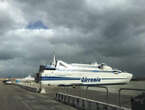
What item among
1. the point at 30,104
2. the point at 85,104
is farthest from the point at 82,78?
the point at 85,104

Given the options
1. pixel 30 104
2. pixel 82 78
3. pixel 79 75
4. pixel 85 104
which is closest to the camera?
pixel 85 104

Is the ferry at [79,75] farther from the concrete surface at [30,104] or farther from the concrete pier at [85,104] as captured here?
the concrete pier at [85,104]

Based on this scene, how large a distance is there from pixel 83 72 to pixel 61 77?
37.7 feet

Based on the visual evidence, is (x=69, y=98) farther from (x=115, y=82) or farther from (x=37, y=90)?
(x=115, y=82)

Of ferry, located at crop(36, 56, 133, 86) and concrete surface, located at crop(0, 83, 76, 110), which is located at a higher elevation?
ferry, located at crop(36, 56, 133, 86)

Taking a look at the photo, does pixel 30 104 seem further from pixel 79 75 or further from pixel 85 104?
pixel 79 75

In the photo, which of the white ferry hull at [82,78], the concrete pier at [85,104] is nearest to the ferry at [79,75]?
the white ferry hull at [82,78]

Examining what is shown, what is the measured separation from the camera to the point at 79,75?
87.9 metres

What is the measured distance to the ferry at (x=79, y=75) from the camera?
271 ft

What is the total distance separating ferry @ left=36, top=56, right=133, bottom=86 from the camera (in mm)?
82750

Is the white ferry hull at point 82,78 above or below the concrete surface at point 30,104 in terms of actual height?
above

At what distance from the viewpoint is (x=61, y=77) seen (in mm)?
83125

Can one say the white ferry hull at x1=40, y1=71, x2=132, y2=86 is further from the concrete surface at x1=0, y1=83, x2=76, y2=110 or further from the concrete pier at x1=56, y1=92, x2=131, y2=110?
the concrete pier at x1=56, y1=92, x2=131, y2=110

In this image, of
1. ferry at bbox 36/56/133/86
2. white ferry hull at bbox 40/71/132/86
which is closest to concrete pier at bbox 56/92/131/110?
ferry at bbox 36/56/133/86
